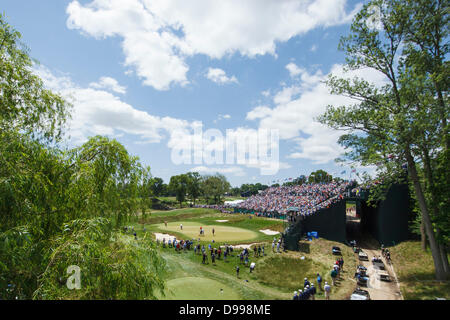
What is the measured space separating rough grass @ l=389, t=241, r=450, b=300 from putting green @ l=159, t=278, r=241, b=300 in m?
12.1

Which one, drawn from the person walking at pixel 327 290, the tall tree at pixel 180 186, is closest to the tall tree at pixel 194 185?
the tall tree at pixel 180 186

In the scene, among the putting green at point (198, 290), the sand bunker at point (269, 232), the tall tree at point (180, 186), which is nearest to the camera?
the putting green at point (198, 290)

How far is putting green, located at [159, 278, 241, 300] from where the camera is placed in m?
15.4

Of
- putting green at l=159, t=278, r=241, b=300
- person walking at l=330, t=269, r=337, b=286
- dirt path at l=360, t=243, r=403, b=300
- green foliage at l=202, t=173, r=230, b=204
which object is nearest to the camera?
putting green at l=159, t=278, r=241, b=300

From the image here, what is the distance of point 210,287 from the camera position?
17.2 m

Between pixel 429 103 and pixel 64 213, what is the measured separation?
67.2 ft

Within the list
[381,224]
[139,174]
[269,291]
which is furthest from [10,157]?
[381,224]

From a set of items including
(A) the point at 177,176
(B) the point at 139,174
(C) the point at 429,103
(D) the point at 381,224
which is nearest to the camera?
(B) the point at 139,174

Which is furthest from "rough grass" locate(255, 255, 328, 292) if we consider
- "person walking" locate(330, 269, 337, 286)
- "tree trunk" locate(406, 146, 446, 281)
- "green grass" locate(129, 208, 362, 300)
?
"tree trunk" locate(406, 146, 446, 281)

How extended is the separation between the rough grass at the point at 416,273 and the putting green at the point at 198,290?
39.7 feet

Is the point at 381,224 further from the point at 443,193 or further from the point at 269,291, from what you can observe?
the point at 269,291

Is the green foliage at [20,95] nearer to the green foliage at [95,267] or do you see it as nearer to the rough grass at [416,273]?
the green foliage at [95,267]

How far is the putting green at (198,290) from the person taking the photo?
50.6ft

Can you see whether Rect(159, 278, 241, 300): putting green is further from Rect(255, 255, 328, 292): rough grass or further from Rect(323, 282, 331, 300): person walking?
Rect(323, 282, 331, 300): person walking
